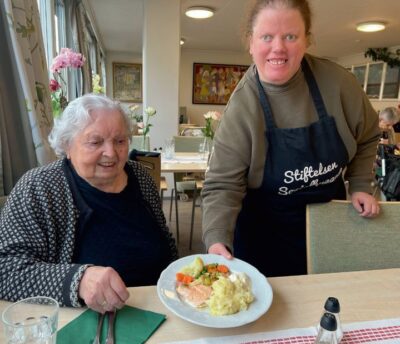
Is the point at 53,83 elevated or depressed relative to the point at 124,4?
depressed

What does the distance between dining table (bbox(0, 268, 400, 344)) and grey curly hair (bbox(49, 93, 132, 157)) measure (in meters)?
0.50

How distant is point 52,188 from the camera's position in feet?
3.22

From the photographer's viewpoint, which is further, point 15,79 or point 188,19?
point 188,19

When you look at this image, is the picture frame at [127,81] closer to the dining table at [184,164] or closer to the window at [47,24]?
the window at [47,24]

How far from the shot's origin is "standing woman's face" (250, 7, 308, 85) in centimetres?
100

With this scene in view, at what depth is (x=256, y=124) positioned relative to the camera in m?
1.09

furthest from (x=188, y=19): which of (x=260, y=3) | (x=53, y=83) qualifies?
(x=260, y=3)

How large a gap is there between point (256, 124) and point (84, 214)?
607mm

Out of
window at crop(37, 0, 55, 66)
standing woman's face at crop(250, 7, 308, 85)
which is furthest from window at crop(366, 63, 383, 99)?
standing woman's face at crop(250, 7, 308, 85)

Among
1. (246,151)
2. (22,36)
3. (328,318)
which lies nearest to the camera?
(328,318)

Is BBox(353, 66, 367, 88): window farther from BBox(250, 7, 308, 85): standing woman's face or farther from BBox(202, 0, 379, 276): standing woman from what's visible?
BBox(250, 7, 308, 85): standing woman's face

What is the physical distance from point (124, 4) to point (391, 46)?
19.1 ft

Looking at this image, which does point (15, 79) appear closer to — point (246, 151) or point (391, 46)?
point (246, 151)

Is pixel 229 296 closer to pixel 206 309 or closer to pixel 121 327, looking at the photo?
pixel 206 309
